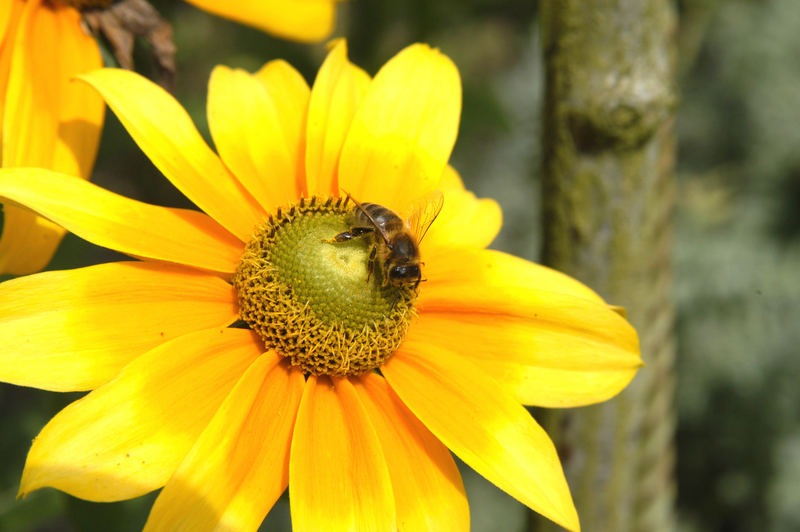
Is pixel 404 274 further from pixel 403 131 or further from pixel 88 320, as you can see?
pixel 88 320

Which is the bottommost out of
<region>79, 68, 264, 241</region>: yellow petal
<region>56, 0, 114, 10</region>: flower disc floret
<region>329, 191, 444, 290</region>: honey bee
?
<region>329, 191, 444, 290</region>: honey bee

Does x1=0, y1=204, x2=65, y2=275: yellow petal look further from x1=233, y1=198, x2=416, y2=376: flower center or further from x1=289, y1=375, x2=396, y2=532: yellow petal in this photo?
x1=289, y1=375, x2=396, y2=532: yellow petal

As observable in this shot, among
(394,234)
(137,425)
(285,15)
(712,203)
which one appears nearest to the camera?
(137,425)

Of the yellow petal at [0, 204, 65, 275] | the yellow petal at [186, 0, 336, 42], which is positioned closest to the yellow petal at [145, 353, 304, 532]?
the yellow petal at [0, 204, 65, 275]

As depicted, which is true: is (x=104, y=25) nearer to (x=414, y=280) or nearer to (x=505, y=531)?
(x=414, y=280)

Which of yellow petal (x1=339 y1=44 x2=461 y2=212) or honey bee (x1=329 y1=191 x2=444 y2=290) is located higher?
yellow petal (x1=339 y1=44 x2=461 y2=212)

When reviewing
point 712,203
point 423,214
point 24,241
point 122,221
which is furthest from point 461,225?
point 712,203
